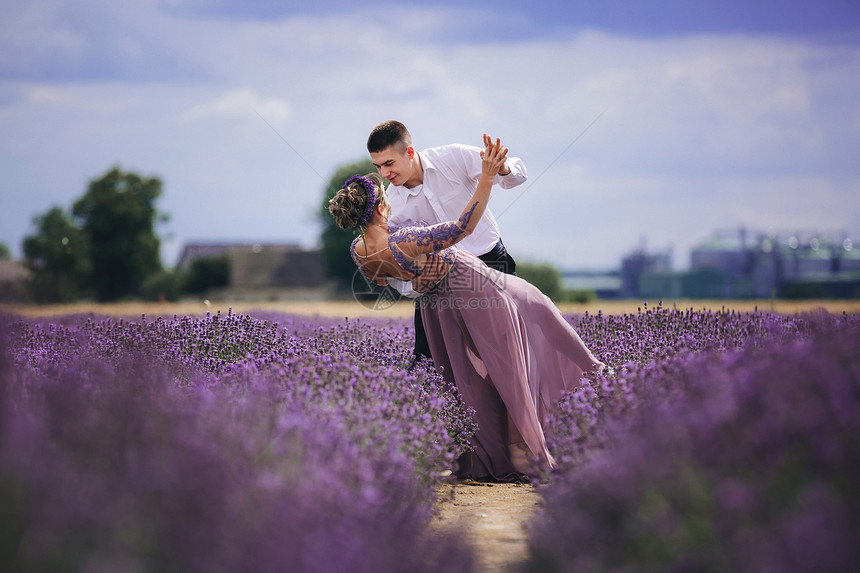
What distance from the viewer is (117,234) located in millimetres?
34125

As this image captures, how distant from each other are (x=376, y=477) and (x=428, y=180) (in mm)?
2605

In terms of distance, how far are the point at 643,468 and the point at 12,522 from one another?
1618 millimetres

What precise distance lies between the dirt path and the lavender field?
0.21m

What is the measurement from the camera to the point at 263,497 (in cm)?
216

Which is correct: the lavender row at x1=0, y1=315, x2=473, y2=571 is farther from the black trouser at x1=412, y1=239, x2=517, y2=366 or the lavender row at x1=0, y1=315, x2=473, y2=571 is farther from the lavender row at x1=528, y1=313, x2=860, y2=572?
the black trouser at x1=412, y1=239, x2=517, y2=366

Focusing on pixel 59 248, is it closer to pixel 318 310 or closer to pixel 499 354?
pixel 318 310

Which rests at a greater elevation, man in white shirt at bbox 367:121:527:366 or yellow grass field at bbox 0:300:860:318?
man in white shirt at bbox 367:121:527:366

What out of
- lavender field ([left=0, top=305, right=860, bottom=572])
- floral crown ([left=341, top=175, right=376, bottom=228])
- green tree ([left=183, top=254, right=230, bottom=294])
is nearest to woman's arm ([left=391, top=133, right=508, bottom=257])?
floral crown ([left=341, top=175, right=376, bottom=228])

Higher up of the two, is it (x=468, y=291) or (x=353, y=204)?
(x=353, y=204)

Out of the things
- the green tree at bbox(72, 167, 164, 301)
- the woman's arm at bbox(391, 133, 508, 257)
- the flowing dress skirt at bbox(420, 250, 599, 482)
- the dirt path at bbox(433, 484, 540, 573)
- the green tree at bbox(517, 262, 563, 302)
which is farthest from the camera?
the green tree at bbox(72, 167, 164, 301)

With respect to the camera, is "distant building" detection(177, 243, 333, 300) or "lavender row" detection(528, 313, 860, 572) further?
"distant building" detection(177, 243, 333, 300)

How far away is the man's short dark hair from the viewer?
4.70 meters

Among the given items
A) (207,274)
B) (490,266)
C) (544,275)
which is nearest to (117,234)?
(207,274)

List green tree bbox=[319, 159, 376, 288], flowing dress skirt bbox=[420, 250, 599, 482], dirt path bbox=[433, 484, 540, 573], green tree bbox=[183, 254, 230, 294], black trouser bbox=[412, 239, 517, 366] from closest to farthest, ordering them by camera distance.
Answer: dirt path bbox=[433, 484, 540, 573], flowing dress skirt bbox=[420, 250, 599, 482], black trouser bbox=[412, 239, 517, 366], green tree bbox=[319, 159, 376, 288], green tree bbox=[183, 254, 230, 294]
